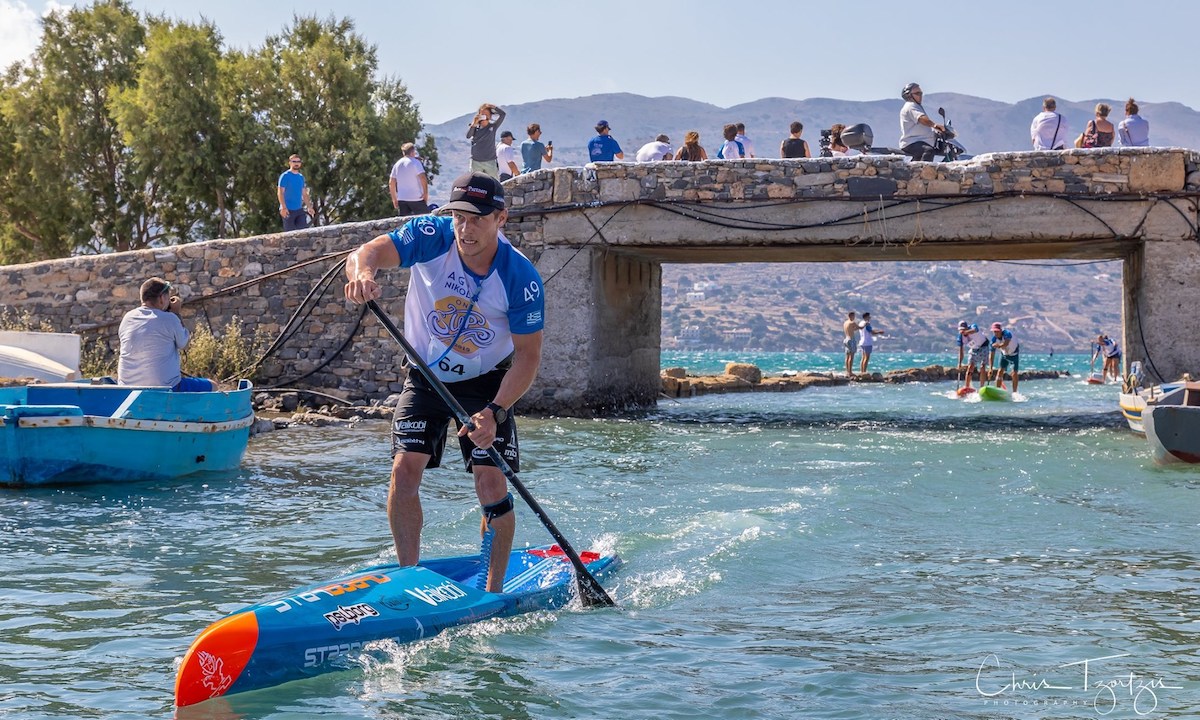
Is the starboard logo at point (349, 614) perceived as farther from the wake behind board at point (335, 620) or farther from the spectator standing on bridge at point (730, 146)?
the spectator standing on bridge at point (730, 146)

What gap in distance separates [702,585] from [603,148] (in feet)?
38.3

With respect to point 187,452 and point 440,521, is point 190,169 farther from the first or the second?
point 440,521

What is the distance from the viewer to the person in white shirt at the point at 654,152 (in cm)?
1783

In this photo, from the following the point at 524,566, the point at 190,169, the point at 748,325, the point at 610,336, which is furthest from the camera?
the point at 748,325

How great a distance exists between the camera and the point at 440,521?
9.01 m

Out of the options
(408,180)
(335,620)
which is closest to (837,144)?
(408,180)

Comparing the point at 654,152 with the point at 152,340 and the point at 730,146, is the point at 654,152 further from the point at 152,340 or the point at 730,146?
the point at 152,340

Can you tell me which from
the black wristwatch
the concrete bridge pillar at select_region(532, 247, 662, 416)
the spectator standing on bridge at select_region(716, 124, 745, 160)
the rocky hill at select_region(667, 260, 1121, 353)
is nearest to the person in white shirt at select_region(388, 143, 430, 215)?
the concrete bridge pillar at select_region(532, 247, 662, 416)

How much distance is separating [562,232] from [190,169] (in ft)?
39.7

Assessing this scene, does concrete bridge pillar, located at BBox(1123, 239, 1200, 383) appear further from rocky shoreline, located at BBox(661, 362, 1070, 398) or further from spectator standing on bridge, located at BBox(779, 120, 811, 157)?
rocky shoreline, located at BBox(661, 362, 1070, 398)

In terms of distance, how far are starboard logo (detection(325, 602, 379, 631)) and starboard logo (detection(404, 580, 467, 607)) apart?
307mm

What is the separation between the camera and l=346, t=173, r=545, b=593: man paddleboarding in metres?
5.63

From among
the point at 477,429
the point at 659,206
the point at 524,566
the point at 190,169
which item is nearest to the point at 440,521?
the point at 524,566

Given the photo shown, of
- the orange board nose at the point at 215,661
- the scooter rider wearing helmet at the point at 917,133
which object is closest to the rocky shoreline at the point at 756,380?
the scooter rider wearing helmet at the point at 917,133
